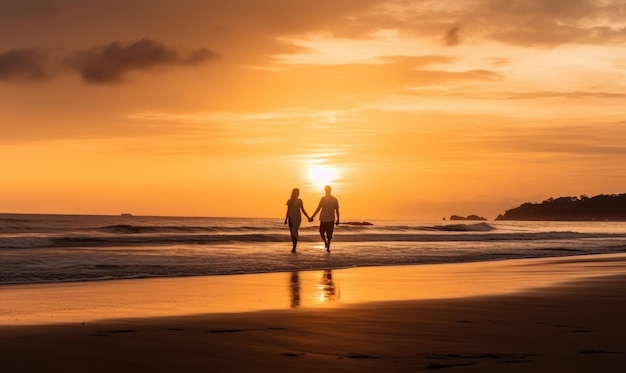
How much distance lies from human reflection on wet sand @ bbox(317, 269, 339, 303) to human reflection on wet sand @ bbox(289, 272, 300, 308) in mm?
347

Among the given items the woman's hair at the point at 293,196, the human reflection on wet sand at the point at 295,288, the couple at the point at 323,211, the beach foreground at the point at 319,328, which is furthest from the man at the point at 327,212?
the beach foreground at the point at 319,328

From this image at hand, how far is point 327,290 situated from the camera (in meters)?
12.9

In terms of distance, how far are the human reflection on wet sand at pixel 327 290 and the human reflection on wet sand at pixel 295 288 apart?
35cm

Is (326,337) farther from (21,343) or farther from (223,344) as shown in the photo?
(21,343)

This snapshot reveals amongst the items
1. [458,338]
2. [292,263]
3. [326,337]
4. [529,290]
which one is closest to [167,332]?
[326,337]

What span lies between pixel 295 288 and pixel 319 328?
5525mm

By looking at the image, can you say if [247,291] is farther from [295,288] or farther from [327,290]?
[327,290]

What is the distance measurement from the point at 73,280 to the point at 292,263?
680cm

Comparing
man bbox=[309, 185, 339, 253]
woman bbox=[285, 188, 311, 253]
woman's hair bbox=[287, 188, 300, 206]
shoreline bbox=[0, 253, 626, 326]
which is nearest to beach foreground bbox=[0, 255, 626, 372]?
shoreline bbox=[0, 253, 626, 326]

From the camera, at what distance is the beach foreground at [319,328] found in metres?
5.97

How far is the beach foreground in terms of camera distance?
5973mm

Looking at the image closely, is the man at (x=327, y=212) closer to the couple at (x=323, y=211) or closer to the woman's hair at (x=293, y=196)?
the couple at (x=323, y=211)

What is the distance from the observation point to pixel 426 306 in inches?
394

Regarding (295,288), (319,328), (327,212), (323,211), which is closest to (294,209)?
(323,211)
